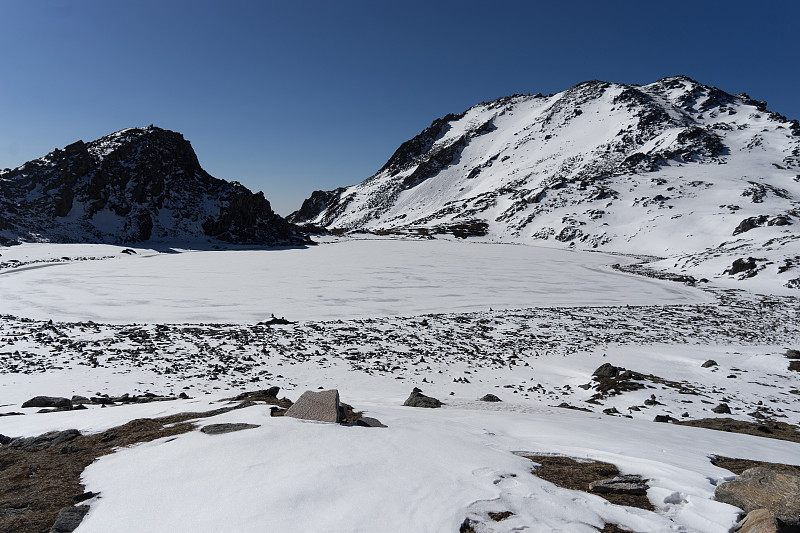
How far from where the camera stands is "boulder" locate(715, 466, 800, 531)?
Answer: 4379 mm

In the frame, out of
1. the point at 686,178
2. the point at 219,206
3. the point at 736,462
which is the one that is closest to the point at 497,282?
the point at 736,462

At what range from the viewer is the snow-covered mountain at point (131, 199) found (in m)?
62.8

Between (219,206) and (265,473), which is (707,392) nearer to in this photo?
(265,473)

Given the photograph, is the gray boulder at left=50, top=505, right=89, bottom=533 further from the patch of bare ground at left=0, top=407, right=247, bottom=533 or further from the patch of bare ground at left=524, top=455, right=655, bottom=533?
the patch of bare ground at left=524, top=455, right=655, bottom=533

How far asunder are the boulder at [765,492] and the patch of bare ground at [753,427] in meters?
5.33

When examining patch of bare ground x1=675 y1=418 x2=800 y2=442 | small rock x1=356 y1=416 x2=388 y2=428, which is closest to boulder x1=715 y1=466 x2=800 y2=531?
small rock x1=356 y1=416 x2=388 y2=428

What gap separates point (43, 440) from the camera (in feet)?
24.4

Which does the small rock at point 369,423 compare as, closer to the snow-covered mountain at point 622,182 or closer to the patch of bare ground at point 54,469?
the patch of bare ground at point 54,469

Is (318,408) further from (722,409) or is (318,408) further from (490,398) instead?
(722,409)

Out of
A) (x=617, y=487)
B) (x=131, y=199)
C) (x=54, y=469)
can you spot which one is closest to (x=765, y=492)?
(x=617, y=487)

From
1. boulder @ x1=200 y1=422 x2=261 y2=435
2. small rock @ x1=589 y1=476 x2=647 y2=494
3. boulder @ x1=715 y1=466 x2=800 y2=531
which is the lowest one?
boulder @ x1=200 y1=422 x2=261 y2=435

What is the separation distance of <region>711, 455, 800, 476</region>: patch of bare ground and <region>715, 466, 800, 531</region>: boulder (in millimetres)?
1431

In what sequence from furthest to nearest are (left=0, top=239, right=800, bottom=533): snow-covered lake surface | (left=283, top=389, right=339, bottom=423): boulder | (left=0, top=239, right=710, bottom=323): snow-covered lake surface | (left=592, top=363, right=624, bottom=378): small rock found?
(left=0, top=239, right=710, bottom=323): snow-covered lake surface → (left=592, top=363, right=624, bottom=378): small rock → (left=283, top=389, right=339, bottom=423): boulder → (left=0, top=239, right=800, bottom=533): snow-covered lake surface

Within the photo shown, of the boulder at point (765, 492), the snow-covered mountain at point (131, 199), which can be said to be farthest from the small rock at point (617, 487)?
the snow-covered mountain at point (131, 199)
